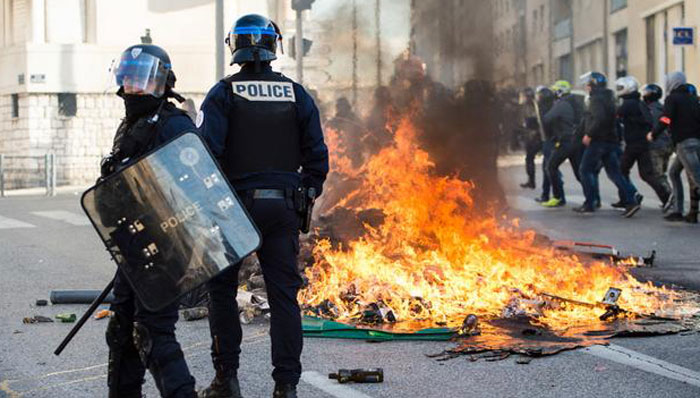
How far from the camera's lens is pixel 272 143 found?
5.25m

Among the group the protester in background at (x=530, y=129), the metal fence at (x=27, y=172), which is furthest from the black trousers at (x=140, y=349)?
the metal fence at (x=27, y=172)

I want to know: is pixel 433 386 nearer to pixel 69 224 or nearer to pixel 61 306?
pixel 61 306

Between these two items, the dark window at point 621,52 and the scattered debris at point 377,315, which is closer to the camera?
the scattered debris at point 377,315

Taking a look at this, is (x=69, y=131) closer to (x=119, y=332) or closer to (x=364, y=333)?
(x=364, y=333)

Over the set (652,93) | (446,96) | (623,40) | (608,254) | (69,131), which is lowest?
(608,254)

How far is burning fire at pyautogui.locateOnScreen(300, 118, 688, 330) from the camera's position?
7.56 m

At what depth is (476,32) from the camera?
12258 mm

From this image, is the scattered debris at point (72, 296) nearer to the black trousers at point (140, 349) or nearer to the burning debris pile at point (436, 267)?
the burning debris pile at point (436, 267)

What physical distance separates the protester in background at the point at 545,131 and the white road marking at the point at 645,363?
10795mm

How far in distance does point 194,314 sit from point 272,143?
2.74 metres

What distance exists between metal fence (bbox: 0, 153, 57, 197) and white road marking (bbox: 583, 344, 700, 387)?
1902 cm

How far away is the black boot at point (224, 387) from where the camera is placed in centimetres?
531

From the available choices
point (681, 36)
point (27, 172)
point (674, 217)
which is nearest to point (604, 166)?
point (674, 217)

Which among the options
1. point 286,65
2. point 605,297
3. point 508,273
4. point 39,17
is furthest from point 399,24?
point 39,17
